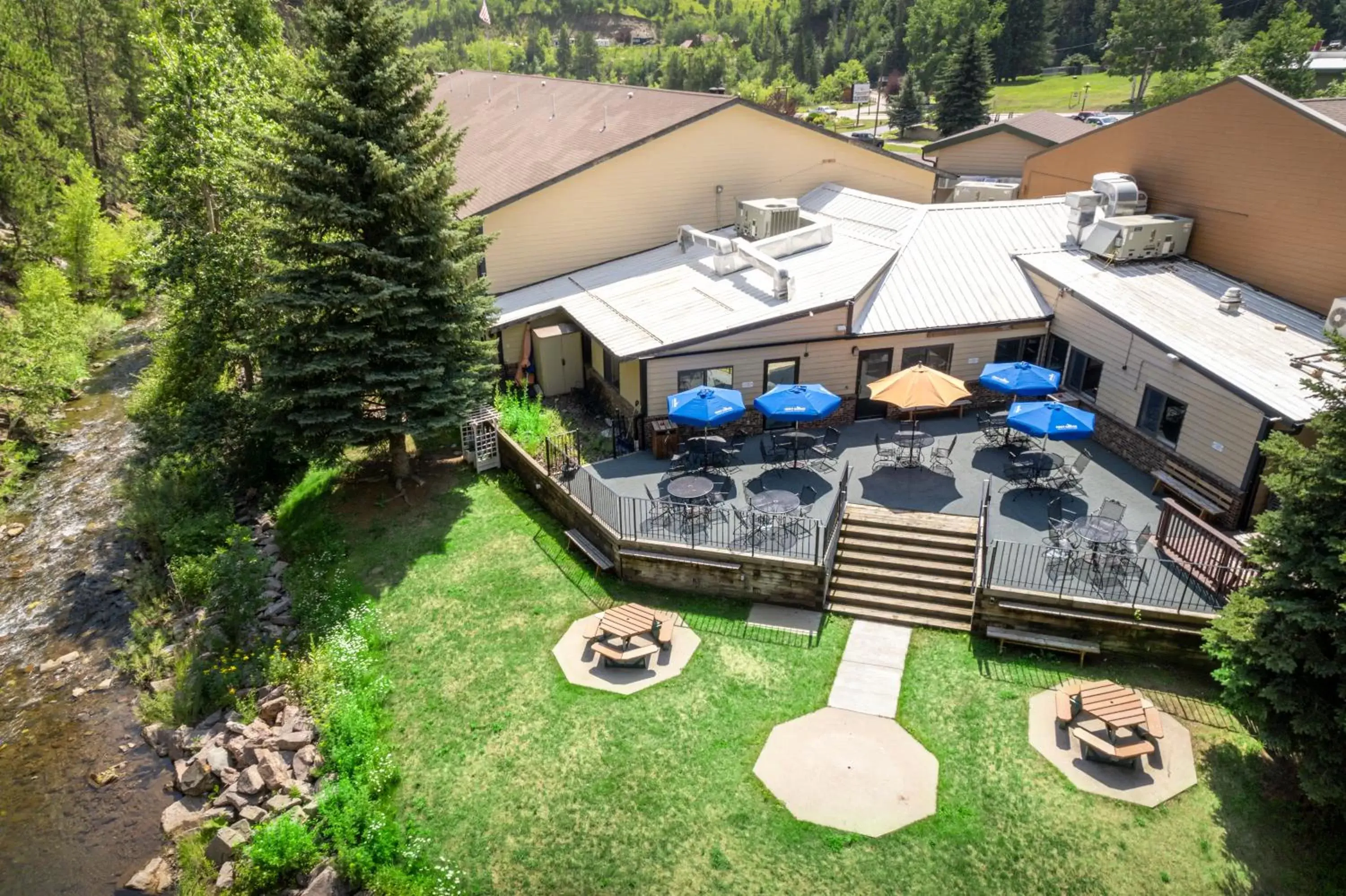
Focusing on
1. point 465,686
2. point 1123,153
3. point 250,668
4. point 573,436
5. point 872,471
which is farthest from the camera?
point 1123,153

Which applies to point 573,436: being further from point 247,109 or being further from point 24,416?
point 24,416

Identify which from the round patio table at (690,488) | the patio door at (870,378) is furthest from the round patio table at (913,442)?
the round patio table at (690,488)

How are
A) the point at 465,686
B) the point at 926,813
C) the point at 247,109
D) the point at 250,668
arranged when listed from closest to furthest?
1. the point at 926,813
2. the point at 465,686
3. the point at 250,668
4. the point at 247,109

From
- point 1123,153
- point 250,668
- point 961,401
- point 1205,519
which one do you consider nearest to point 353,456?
point 250,668

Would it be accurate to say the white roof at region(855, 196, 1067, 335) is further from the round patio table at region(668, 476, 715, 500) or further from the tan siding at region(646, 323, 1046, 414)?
the round patio table at region(668, 476, 715, 500)

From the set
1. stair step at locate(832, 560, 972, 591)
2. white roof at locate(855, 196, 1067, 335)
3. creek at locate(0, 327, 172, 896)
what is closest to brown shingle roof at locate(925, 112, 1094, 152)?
white roof at locate(855, 196, 1067, 335)

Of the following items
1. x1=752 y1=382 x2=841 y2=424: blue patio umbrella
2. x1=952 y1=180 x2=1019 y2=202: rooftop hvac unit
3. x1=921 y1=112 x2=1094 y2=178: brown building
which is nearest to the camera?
x1=752 y1=382 x2=841 y2=424: blue patio umbrella

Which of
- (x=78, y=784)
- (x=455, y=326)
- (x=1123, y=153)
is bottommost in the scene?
(x=78, y=784)
